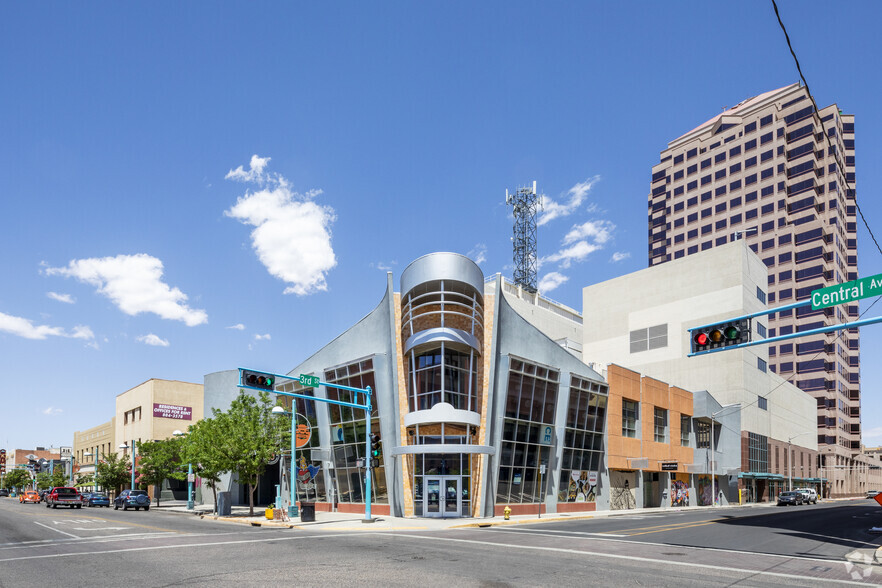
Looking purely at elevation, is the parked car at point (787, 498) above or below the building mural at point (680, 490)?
below

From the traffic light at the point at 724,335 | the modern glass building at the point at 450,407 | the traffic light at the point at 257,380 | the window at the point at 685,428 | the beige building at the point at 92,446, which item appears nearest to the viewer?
the traffic light at the point at 724,335

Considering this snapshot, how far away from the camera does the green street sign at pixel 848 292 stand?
15.7 m

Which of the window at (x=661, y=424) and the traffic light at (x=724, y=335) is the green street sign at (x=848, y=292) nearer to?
the traffic light at (x=724, y=335)

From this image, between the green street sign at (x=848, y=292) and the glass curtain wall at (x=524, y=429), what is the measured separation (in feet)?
80.4

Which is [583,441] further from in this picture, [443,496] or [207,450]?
[207,450]

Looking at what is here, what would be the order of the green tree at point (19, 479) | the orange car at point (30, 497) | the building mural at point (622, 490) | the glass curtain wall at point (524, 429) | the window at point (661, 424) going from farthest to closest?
the green tree at point (19, 479), the orange car at point (30, 497), the window at point (661, 424), the building mural at point (622, 490), the glass curtain wall at point (524, 429)

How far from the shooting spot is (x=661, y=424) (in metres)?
56.3

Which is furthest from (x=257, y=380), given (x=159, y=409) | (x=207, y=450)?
(x=159, y=409)

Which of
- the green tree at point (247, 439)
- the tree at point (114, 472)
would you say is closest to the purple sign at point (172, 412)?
the tree at point (114, 472)

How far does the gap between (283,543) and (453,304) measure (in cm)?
1960

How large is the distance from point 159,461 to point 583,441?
37.9 metres

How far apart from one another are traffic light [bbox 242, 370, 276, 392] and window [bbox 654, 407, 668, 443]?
127ft

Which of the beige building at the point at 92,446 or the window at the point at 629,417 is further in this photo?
the beige building at the point at 92,446

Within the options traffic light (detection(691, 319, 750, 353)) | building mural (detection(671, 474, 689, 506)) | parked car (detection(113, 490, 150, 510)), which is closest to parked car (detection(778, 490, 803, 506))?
building mural (detection(671, 474, 689, 506))
